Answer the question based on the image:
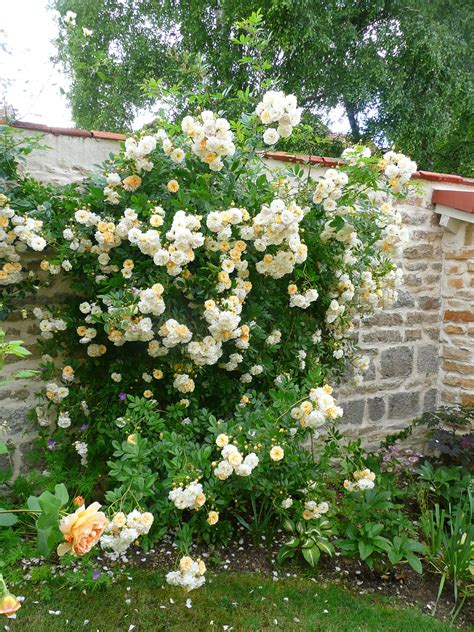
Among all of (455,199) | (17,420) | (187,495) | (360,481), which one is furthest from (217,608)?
(455,199)

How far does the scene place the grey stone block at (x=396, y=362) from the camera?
455cm

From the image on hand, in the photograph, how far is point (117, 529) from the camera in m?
2.18

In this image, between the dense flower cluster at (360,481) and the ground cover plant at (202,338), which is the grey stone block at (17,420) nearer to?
the ground cover plant at (202,338)

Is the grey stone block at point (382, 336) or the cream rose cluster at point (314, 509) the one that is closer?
the cream rose cluster at point (314, 509)

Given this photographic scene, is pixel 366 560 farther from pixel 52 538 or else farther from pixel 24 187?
pixel 24 187

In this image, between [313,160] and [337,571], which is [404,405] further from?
[313,160]

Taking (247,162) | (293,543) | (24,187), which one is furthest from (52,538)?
(247,162)

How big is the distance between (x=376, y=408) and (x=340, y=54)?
7770 mm

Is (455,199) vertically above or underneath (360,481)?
above

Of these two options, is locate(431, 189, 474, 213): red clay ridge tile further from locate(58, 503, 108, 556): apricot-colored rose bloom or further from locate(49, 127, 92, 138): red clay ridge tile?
locate(58, 503, 108, 556): apricot-colored rose bloom

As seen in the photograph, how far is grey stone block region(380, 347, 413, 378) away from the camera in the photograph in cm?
455

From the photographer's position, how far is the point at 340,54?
9.89 metres

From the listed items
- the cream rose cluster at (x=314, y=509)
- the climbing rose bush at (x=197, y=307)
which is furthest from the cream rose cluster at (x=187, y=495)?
the cream rose cluster at (x=314, y=509)

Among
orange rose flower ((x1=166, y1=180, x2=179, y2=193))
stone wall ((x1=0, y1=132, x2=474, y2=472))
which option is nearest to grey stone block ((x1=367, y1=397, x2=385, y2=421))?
stone wall ((x1=0, y1=132, x2=474, y2=472))
